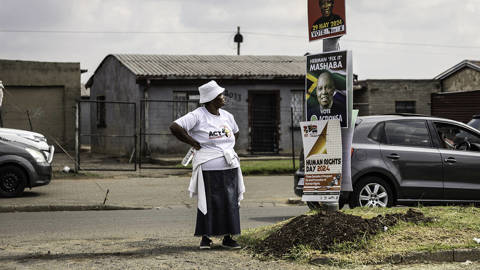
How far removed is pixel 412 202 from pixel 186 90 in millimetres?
15603

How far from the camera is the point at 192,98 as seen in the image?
25.9 meters

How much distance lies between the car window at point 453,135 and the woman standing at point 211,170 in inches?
192

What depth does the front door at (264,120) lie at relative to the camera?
26.3 m

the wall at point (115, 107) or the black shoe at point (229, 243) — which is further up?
the wall at point (115, 107)

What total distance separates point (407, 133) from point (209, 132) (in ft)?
15.0

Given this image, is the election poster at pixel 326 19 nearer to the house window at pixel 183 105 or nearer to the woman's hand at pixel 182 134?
the woman's hand at pixel 182 134

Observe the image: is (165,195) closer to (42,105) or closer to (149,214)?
(149,214)

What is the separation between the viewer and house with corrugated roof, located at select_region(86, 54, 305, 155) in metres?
24.8

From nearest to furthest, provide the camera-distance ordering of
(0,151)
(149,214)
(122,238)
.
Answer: (122,238) → (149,214) → (0,151)

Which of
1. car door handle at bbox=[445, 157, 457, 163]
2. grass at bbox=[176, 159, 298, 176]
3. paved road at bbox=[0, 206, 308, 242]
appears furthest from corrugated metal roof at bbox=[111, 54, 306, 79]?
car door handle at bbox=[445, 157, 457, 163]

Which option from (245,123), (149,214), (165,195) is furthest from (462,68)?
(149,214)

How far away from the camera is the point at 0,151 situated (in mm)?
14055

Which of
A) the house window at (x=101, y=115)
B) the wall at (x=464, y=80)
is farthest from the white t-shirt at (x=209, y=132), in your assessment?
the wall at (x=464, y=80)

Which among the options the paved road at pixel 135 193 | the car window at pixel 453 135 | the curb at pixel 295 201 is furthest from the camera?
the curb at pixel 295 201
